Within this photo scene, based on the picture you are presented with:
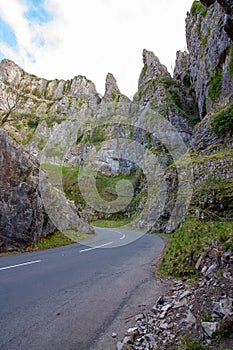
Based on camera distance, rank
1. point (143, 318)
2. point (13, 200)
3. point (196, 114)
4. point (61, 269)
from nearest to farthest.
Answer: point (143, 318)
point (61, 269)
point (13, 200)
point (196, 114)

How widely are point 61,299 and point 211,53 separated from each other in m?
30.0

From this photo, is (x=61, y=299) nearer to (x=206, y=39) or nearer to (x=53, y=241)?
(x=53, y=241)

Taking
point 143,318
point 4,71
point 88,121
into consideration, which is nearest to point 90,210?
point 143,318

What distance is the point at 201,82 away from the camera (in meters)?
31.9

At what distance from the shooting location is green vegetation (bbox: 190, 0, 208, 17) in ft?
110

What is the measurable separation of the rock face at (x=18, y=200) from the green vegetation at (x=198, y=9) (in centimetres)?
3267

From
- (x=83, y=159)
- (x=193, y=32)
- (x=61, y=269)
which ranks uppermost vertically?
(x=193, y=32)

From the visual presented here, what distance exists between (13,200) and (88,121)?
8510 centimetres

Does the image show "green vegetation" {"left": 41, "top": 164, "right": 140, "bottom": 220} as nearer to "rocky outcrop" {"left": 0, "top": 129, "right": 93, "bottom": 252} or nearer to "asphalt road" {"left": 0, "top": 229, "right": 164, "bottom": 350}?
"rocky outcrop" {"left": 0, "top": 129, "right": 93, "bottom": 252}

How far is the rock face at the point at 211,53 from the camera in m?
23.7

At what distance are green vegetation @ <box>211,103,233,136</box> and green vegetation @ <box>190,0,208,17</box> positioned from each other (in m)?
20.5

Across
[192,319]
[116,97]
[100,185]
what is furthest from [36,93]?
[192,319]

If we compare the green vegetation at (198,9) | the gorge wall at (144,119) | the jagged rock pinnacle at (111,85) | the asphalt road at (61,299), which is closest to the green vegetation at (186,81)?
the gorge wall at (144,119)

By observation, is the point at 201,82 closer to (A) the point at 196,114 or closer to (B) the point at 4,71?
(A) the point at 196,114
